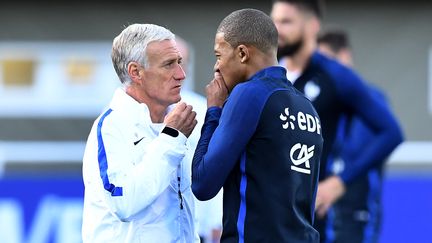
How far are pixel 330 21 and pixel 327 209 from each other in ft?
27.6

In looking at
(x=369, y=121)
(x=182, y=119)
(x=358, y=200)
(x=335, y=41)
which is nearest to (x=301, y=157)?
(x=182, y=119)

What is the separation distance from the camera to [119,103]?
504cm

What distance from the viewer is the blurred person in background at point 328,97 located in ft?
23.0

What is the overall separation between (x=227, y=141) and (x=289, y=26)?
286cm

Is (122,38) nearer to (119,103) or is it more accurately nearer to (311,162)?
(119,103)

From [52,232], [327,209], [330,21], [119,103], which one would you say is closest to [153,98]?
[119,103]

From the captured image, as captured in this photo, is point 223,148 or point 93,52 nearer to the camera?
point 223,148

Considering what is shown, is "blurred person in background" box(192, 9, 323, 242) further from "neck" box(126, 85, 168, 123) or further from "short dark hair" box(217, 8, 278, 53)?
"neck" box(126, 85, 168, 123)

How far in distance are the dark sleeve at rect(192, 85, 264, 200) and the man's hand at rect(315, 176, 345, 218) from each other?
2.32 m

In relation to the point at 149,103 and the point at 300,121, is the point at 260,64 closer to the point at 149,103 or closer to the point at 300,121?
the point at 300,121

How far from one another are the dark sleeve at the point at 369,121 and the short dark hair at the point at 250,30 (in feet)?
7.60

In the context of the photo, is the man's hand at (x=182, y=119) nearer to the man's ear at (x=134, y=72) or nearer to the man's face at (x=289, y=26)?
the man's ear at (x=134, y=72)

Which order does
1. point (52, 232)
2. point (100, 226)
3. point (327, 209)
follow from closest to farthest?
1. point (100, 226)
2. point (327, 209)
3. point (52, 232)

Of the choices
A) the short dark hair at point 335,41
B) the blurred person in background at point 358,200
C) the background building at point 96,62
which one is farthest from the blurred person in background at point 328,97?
the background building at point 96,62
